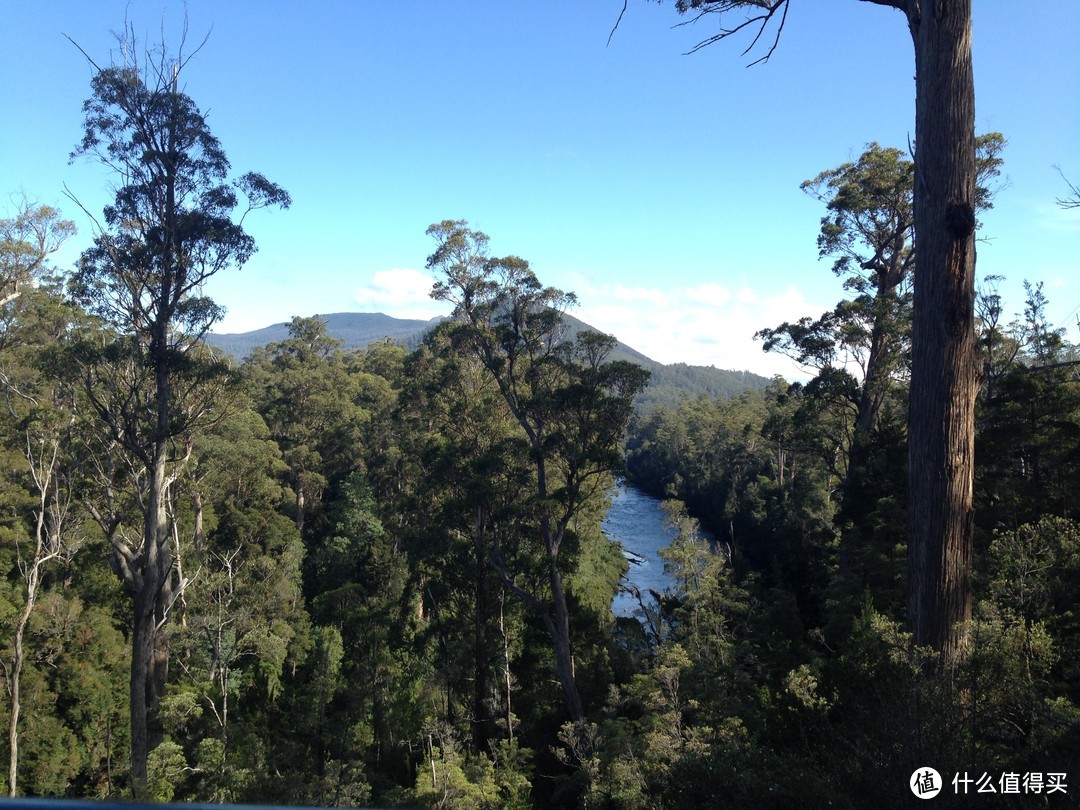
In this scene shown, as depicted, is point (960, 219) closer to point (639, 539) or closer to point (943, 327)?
point (943, 327)

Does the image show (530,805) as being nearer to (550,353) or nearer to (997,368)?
(550,353)

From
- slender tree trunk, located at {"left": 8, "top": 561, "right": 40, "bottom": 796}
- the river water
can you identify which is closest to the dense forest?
slender tree trunk, located at {"left": 8, "top": 561, "right": 40, "bottom": 796}

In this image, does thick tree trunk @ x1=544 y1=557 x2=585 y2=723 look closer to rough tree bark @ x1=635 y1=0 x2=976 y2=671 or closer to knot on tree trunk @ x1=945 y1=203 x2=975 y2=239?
rough tree bark @ x1=635 y1=0 x2=976 y2=671

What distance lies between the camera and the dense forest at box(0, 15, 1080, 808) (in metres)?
4.11

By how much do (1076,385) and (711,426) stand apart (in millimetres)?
36281

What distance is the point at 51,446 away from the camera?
40.2 ft

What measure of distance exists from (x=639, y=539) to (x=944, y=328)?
103 feet

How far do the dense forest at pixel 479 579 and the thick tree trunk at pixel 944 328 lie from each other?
1.11 feet

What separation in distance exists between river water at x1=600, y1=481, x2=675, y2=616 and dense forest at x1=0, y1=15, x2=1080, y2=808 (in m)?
2.41

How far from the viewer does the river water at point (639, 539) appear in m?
24.3

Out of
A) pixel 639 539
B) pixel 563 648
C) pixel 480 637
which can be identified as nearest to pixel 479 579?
pixel 480 637

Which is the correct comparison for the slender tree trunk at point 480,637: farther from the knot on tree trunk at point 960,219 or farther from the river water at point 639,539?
the knot on tree trunk at point 960,219

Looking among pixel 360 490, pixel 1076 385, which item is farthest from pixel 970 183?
pixel 360 490

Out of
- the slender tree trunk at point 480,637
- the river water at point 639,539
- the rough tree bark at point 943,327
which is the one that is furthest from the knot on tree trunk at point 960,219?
the river water at point 639,539
